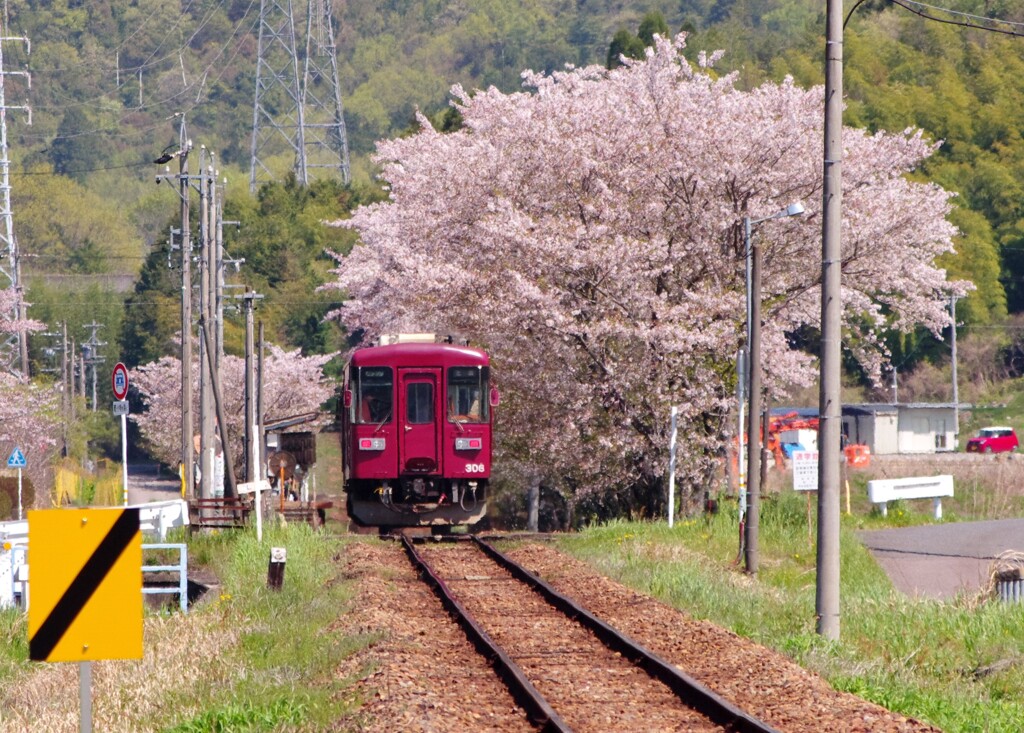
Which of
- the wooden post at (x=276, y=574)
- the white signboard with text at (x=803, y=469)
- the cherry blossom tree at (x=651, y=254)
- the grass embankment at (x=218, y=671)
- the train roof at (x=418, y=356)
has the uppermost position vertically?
the cherry blossom tree at (x=651, y=254)

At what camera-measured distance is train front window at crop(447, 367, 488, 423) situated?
24859 mm

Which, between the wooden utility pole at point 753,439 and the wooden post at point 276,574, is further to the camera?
the wooden utility pole at point 753,439

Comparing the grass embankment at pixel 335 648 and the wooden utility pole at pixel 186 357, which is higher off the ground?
the wooden utility pole at pixel 186 357

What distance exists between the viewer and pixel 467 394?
25.0 meters

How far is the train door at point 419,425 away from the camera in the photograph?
24.8m

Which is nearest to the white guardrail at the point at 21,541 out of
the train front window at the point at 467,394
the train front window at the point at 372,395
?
the train front window at the point at 372,395

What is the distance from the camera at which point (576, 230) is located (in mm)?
27141

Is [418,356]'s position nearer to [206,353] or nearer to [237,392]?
[206,353]

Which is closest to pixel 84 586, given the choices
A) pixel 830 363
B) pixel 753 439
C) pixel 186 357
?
pixel 830 363

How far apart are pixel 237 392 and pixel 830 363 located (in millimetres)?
48367

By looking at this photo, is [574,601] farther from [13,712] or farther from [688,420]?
[688,420]

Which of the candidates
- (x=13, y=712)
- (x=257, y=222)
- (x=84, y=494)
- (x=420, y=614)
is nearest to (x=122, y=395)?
(x=420, y=614)

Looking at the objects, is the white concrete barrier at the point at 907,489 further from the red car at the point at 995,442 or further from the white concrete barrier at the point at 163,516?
the red car at the point at 995,442

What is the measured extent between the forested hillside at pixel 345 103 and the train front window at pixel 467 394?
1508 centimetres
